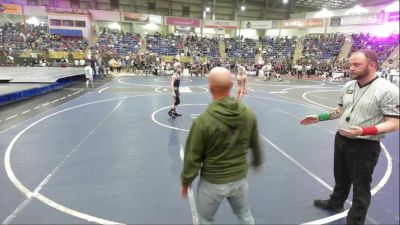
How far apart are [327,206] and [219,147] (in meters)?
2.71

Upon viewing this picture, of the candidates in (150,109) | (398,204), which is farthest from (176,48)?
(398,204)

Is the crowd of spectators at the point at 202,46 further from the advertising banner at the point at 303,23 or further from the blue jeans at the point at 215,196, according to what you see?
the blue jeans at the point at 215,196

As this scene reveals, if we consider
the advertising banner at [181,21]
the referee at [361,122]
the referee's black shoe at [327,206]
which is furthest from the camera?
the advertising banner at [181,21]

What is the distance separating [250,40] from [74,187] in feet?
141

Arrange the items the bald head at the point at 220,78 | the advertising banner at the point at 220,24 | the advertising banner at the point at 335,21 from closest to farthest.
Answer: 1. the bald head at the point at 220,78
2. the advertising banner at the point at 335,21
3. the advertising banner at the point at 220,24

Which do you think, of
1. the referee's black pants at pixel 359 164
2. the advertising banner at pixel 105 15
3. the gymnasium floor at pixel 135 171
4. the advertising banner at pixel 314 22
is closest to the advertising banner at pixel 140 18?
the advertising banner at pixel 105 15

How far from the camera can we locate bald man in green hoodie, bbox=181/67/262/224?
2.49 meters

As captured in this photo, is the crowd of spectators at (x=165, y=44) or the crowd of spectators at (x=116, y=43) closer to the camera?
the crowd of spectators at (x=116, y=43)

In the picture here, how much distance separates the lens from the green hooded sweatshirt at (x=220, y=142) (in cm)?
249

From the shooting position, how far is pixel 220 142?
2.54 meters

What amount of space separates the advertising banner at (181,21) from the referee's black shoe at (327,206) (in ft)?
139

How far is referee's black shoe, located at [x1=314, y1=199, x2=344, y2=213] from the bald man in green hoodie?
210 cm

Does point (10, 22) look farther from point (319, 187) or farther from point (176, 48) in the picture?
point (319, 187)

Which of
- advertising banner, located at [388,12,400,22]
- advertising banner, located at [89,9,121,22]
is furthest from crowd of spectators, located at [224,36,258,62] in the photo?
advertising banner, located at [388,12,400,22]
